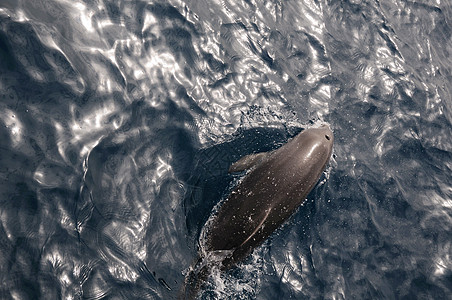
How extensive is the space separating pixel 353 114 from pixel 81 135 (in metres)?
6.30

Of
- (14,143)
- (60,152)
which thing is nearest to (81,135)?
(60,152)

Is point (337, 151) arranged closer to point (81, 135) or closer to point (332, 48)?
point (332, 48)

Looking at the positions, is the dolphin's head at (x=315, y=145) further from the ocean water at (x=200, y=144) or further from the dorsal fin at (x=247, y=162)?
the dorsal fin at (x=247, y=162)

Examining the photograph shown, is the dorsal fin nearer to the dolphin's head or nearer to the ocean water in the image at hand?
the ocean water

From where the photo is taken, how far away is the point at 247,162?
25.2 ft

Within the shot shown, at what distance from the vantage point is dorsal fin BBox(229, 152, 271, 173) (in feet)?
25.1

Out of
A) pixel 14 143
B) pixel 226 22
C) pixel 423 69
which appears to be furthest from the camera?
pixel 423 69

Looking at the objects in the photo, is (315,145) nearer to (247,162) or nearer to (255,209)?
(247,162)

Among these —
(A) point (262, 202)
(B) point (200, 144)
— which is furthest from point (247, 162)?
(A) point (262, 202)

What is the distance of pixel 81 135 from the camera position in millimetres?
7090

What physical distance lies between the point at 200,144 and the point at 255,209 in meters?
1.96

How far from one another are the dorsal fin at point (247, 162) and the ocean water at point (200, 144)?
15 centimetres

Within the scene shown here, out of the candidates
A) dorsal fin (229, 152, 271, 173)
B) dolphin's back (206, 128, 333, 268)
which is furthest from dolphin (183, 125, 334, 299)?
dorsal fin (229, 152, 271, 173)

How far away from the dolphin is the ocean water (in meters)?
0.32
